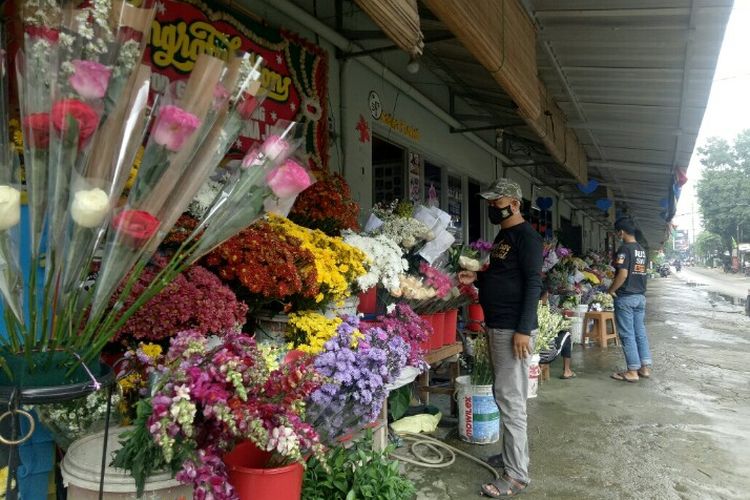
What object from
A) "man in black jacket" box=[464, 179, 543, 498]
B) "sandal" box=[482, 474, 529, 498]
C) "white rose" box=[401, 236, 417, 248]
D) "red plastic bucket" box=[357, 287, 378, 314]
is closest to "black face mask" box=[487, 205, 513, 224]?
"man in black jacket" box=[464, 179, 543, 498]

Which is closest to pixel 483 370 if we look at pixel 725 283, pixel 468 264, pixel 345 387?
pixel 468 264

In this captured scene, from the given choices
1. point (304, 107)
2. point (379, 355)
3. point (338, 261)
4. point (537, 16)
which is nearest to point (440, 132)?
point (537, 16)

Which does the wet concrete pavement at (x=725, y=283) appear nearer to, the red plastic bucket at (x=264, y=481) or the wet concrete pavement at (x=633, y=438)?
the wet concrete pavement at (x=633, y=438)

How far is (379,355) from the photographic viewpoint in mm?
2244

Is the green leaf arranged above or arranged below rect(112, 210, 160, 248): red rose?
below

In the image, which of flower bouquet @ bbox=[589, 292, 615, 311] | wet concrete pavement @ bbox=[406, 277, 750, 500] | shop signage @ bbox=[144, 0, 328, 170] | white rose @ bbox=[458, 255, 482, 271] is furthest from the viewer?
flower bouquet @ bbox=[589, 292, 615, 311]

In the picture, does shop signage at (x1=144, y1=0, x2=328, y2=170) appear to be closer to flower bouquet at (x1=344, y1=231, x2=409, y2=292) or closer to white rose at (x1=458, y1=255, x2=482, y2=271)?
flower bouquet at (x1=344, y1=231, x2=409, y2=292)

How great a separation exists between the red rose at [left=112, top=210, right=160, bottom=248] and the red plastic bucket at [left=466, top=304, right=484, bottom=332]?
4249 millimetres

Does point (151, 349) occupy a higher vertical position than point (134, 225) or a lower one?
lower

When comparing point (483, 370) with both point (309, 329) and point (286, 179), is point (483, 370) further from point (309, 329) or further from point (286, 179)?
point (286, 179)

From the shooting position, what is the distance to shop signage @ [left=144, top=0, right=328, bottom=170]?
3281 millimetres

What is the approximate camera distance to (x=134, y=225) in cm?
135

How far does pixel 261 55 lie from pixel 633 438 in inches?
166

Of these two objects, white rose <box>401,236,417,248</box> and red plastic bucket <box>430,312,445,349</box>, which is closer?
white rose <box>401,236,417,248</box>
